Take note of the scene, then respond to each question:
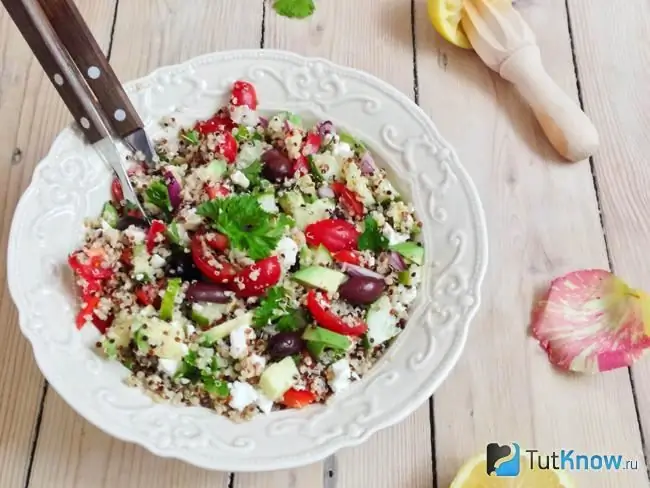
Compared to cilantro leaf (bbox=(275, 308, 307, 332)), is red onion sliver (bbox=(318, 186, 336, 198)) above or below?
above

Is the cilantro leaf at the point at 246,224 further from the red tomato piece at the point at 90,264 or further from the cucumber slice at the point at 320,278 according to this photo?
the red tomato piece at the point at 90,264

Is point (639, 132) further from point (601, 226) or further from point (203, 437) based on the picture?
point (203, 437)

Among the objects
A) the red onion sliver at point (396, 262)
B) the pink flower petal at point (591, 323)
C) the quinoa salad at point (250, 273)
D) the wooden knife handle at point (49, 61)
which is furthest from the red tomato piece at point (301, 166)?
the pink flower petal at point (591, 323)

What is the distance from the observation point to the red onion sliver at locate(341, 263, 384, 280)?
118 cm

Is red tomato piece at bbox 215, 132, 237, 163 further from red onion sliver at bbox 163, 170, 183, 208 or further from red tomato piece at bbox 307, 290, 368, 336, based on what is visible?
red tomato piece at bbox 307, 290, 368, 336

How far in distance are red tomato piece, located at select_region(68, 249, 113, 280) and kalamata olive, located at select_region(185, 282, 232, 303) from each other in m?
0.14

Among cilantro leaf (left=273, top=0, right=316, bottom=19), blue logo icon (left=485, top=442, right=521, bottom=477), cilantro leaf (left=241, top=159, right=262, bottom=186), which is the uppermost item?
cilantro leaf (left=273, top=0, right=316, bottom=19)

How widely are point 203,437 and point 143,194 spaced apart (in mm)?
417

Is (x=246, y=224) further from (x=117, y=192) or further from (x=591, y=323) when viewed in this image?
(x=591, y=323)

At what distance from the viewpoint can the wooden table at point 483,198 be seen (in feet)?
4.00

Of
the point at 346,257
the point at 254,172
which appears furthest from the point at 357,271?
the point at 254,172

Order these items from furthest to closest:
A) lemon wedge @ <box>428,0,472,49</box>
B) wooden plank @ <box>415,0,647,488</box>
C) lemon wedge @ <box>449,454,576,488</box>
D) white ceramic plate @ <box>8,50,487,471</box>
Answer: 1. lemon wedge @ <box>428,0,472,49</box>
2. wooden plank @ <box>415,0,647,488</box>
3. lemon wedge @ <box>449,454,576,488</box>
4. white ceramic plate @ <box>8,50,487,471</box>

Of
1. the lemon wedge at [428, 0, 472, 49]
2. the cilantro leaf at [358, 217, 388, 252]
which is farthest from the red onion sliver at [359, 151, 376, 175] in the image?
the lemon wedge at [428, 0, 472, 49]

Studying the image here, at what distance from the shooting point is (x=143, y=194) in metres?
1.25
